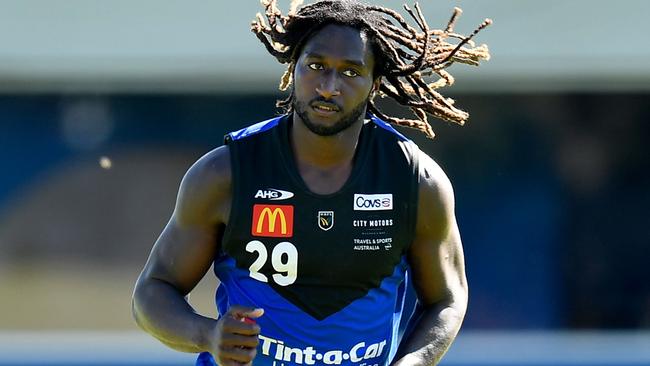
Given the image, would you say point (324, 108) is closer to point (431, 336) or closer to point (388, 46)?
point (388, 46)

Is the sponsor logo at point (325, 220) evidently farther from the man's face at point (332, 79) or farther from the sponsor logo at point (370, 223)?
the man's face at point (332, 79)

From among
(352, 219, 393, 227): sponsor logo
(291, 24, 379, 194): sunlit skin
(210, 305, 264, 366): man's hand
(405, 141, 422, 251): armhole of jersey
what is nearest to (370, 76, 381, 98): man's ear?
(291, 24, 379, 194): sunlit skin

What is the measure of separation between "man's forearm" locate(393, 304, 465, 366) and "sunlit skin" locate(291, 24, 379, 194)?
553mm

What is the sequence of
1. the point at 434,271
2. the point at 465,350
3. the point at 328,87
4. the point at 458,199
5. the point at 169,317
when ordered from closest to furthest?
the point at 328,87, the point at 169,317, the point at 434,271, the point at 465,350, the point at 458,199

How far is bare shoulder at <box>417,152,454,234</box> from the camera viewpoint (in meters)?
4.26

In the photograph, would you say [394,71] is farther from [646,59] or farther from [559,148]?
[559,148]

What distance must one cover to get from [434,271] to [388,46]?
772 millimetres

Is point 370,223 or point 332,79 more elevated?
point 332,79

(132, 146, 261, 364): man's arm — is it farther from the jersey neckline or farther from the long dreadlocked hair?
the long dreadlocked hair

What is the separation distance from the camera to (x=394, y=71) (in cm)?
443

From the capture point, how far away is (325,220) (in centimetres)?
420

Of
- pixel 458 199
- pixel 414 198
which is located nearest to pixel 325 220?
pixel 414 198

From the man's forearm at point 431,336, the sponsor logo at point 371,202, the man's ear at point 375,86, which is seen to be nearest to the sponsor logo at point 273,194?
the sponsor logo at point 371,202

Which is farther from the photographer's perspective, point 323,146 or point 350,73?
point 323,146
